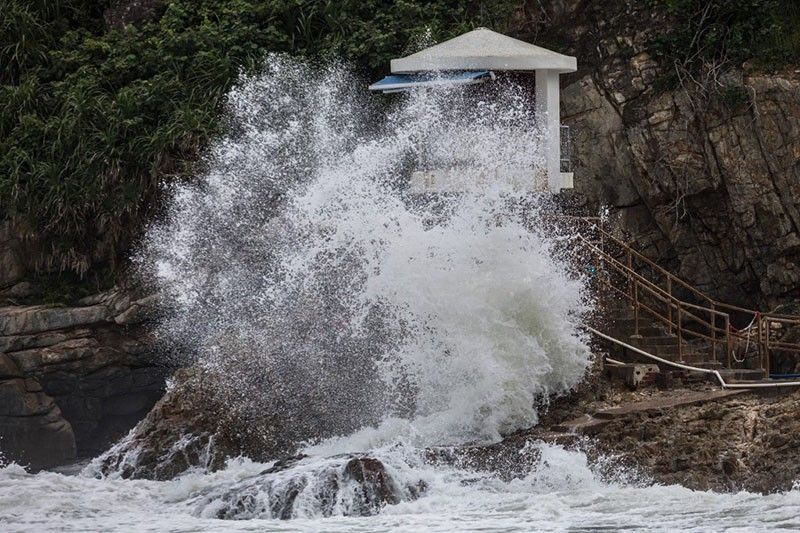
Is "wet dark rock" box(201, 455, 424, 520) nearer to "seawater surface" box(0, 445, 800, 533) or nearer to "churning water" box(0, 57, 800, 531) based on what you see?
"churning water" box(0, 57, 800, 531)

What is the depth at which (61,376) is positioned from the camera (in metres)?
24.1

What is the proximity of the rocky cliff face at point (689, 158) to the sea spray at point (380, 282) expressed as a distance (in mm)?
2545

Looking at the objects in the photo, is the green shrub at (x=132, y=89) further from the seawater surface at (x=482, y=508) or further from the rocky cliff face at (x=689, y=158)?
the seawater surface at (x=482, y=508)

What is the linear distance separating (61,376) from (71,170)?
365 centimetres

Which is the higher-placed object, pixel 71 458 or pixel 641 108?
pixel 641 108

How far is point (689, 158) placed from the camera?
24406 mm

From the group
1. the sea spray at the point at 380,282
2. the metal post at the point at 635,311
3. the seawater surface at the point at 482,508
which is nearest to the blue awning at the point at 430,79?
the sea spray at the point at 380,282

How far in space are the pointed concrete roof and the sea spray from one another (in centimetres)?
48

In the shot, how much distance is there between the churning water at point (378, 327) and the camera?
56.4ft

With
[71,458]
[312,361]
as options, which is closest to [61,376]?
[71,458]

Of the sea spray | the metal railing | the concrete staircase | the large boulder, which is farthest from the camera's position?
the large boulder

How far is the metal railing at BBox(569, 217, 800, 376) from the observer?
21.7 m

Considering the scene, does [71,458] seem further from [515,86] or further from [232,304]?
[515,86]

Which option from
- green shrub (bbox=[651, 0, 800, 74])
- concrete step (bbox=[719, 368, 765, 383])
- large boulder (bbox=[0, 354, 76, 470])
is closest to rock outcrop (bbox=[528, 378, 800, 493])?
concrete step (bbox=[719, 368, 765, 383])
